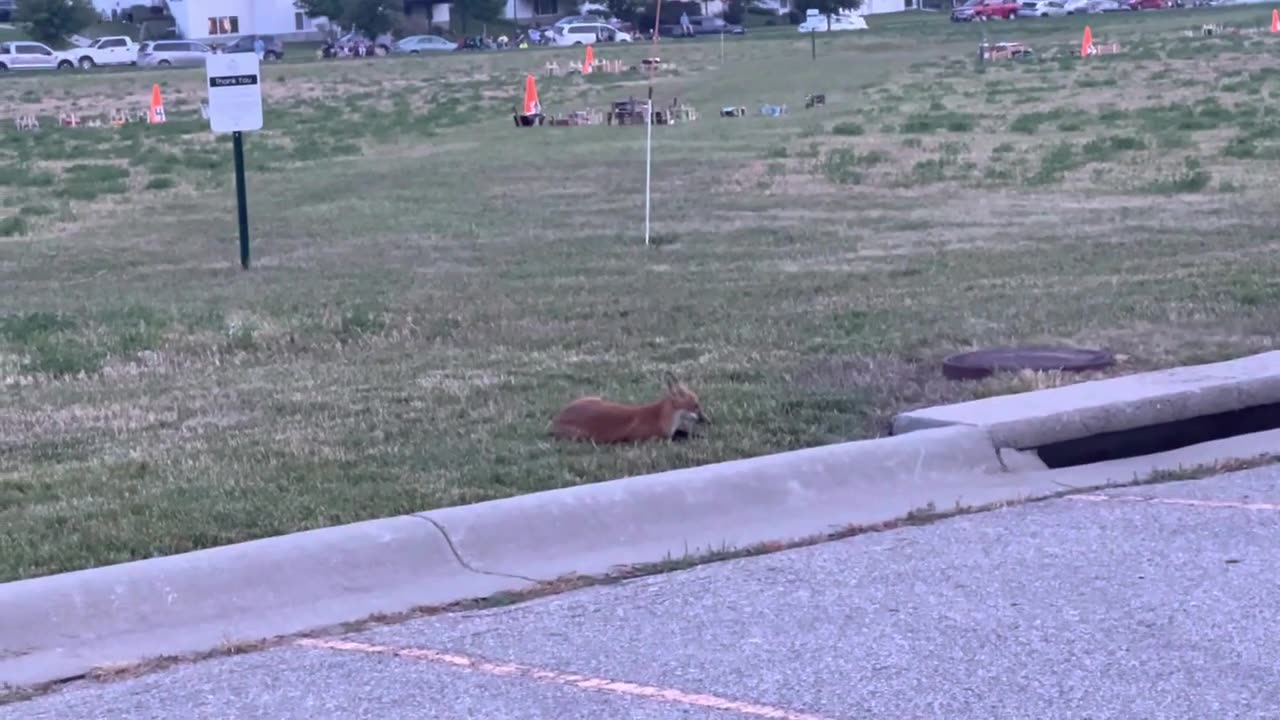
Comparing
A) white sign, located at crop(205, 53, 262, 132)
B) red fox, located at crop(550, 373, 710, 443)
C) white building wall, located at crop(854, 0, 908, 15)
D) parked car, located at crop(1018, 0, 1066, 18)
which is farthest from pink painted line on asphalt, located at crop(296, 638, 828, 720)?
white building wall, located at crop(854, 0, 908, 15)

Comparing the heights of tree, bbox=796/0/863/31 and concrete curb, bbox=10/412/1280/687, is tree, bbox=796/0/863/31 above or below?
above

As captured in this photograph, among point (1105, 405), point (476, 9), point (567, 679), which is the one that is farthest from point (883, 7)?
point (567, 679)

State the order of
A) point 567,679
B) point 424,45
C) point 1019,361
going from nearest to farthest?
point 567,679
point 1019,361
point 424,45

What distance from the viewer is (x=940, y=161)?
23.2 meters

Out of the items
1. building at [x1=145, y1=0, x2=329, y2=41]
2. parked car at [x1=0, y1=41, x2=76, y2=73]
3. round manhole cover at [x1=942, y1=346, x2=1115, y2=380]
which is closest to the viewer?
round manhole cover at [x1=942, y1=346, x2=1115, y2=380]

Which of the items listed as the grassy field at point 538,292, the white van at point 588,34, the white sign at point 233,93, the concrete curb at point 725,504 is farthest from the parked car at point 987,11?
the concrete curb at point 725,504

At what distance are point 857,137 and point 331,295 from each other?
15096 mm

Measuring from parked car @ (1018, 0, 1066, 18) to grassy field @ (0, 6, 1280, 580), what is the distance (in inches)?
2272

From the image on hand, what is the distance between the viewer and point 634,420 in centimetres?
841

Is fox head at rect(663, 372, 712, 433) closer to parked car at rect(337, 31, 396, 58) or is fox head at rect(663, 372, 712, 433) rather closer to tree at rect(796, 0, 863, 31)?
parked car at rect(337, 31, 396, 58)

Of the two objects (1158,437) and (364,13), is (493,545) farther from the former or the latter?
(364,13)

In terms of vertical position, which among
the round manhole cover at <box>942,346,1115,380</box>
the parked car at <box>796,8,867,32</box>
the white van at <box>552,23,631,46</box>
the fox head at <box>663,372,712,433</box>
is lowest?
the round manhole cover at <box>942,346,1115,380</box>

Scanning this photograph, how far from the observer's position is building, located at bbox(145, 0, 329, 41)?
9888cm

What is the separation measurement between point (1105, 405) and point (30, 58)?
71.1 meters
